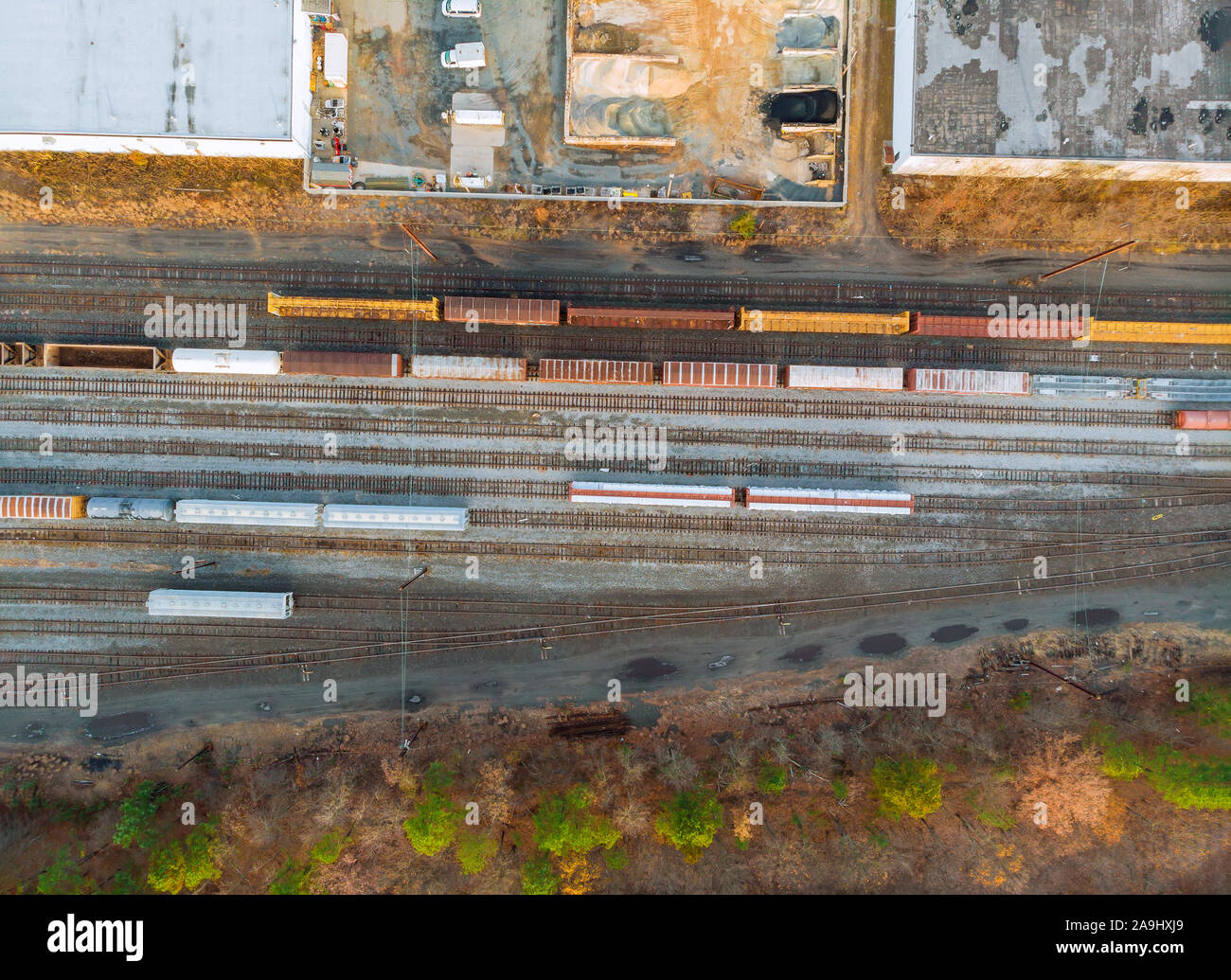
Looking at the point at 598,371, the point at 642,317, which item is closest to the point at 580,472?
the point at 598,371

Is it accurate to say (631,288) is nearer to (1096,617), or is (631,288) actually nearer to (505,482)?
(505,482)

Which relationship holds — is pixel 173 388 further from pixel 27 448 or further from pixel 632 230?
pixel 632 230

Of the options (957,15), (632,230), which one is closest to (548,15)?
(632,230)

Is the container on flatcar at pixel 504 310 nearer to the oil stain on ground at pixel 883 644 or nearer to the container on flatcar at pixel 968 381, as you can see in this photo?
the container on flatcar at pixel 968 381

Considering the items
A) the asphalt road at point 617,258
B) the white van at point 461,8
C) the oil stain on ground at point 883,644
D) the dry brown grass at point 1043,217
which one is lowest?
the oil stain on ground at point 883,644

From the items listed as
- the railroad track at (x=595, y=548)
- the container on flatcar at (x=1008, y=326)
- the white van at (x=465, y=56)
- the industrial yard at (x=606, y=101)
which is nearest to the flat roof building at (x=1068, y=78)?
the industrial yard at (x=606, y=101)
